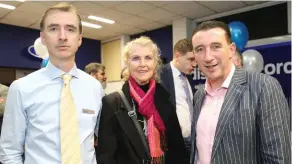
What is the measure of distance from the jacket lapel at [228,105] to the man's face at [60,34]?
0.84 m

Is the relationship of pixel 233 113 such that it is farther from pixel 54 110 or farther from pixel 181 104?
pixel 181 104

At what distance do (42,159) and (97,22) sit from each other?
236 inches

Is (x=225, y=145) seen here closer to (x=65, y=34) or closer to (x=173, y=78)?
(x=65, y=34)

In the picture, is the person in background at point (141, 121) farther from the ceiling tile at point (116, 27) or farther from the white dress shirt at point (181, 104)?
the ceiling tile at point (116, 27)

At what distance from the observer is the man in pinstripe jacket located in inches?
48.9

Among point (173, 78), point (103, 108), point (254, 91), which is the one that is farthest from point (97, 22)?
point (254, 91)

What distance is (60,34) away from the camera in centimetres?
138

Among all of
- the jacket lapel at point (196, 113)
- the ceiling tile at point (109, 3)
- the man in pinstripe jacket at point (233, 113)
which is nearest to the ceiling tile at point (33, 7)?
the ceiling tile at point (109, 3)

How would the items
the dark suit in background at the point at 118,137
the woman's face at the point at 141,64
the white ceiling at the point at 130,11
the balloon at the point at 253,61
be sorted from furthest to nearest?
the white ceiling at the point at 130,11 < the balloon at the point at 253,61 < the woman's face at the point at 141,64 < the dark suit in background at the point at 118,137

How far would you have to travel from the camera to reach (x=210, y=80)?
5.11ft

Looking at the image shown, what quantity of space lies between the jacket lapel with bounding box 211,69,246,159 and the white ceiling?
4587 millimetres

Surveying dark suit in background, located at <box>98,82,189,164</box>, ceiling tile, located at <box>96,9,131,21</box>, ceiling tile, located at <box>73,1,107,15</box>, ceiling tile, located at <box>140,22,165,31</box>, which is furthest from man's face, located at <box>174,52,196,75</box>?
ceiling tile, located at <box>140,22,165,31</box>

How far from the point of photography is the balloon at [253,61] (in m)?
4.09

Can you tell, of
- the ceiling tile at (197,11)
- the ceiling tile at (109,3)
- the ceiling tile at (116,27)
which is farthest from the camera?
the ceiling tile at (116,27)
